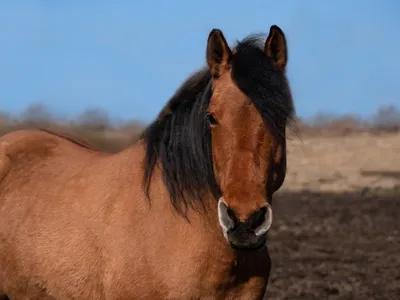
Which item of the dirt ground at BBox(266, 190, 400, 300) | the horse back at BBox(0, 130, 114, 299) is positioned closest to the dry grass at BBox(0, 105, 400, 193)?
the dirt ground at BBox(266, 190, 400, 300)

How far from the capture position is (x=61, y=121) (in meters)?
17.2

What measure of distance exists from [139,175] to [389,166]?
702 inches

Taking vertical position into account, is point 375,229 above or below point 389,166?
above

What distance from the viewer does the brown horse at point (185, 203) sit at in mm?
4547

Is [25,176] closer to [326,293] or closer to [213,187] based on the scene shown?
[213,187]

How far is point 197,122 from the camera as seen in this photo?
4.93 metres

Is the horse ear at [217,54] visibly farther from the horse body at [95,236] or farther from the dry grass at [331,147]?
the dry grass at [331,147]

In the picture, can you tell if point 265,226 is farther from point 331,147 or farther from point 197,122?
point 331,147

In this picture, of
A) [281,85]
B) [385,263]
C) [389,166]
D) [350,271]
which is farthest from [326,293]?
[389,166]

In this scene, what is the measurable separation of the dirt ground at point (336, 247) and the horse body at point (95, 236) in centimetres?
358

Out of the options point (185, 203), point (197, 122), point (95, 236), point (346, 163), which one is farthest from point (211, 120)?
point (346, 163)

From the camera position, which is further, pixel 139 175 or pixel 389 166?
pixel 389 166

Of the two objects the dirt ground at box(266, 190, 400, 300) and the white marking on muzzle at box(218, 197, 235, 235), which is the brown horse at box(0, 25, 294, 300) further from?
the dirt ground at box(266, 190, 400, 300)

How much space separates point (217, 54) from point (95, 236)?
1.34 meters
